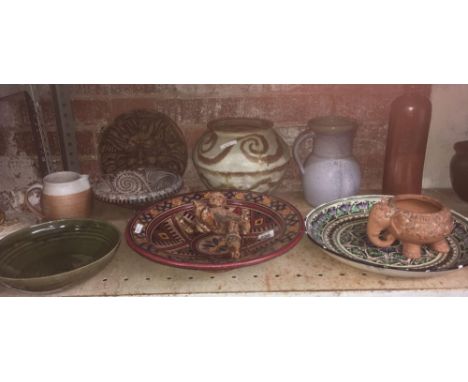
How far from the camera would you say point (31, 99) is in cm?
117

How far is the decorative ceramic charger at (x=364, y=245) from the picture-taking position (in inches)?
31.6

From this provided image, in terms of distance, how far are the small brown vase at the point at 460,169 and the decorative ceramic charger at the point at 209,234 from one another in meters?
0.47

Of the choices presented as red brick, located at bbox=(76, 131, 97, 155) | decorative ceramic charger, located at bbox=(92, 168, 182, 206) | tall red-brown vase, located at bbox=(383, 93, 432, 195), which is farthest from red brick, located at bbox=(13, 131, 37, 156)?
tall red-brown vase, located at bbox=(383, 93, 432, 195)

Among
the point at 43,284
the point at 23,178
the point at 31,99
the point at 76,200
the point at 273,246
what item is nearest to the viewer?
the point at 43,284

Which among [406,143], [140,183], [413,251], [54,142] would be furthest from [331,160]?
[54,142]

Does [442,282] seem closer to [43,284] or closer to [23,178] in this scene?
[43,284]

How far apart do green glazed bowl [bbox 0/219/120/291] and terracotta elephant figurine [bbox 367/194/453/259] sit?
21.3 inches

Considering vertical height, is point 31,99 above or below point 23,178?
above

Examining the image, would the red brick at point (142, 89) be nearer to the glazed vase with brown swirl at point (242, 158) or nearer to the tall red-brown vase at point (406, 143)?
the glazed vase with brown swirl at point (242, 158)

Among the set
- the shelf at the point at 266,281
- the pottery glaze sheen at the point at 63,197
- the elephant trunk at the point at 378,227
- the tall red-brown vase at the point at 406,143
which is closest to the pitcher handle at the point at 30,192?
the pottery glaze sheen at the point at 63,197

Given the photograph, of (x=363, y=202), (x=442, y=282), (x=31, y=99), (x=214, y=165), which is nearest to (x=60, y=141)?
(x=31, y=99)

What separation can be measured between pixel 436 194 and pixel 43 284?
1059 mm

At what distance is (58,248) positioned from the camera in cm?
92

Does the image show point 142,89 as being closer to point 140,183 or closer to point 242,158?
point 140,183
